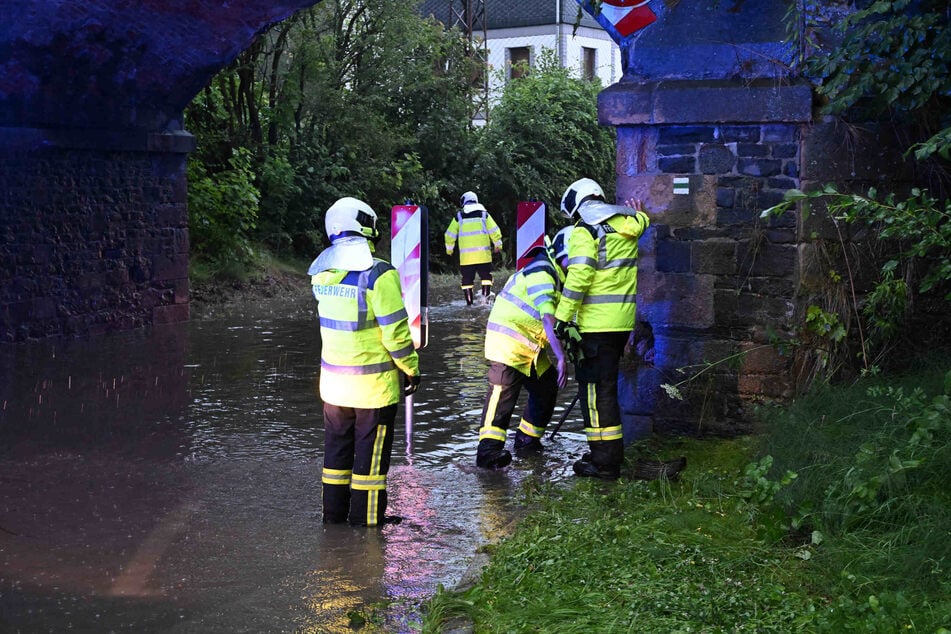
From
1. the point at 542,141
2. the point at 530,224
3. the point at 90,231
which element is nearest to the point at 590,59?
the point at 542,141

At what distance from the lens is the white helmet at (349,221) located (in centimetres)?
671

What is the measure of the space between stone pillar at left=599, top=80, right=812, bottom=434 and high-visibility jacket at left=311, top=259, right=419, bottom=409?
2.59m

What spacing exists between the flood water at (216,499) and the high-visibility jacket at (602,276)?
1.07 m

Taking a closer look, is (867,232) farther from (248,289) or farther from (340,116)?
(340,116)

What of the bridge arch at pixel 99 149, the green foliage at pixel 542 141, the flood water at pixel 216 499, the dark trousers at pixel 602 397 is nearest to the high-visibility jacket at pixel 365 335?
the flood water at pixel 216 499

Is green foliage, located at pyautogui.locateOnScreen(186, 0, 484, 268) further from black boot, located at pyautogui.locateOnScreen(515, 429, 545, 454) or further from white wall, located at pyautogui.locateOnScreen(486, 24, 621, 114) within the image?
white wall, located at pyautogui.locateOnScreen(486, 24, 621, 114)

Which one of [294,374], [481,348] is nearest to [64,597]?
[294,374]

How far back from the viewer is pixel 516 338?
26.8ft

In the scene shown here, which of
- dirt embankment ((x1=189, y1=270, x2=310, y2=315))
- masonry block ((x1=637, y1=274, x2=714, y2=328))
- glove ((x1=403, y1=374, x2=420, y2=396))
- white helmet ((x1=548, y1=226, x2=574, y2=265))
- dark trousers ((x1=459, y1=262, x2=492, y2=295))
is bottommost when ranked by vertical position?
dirt embankment ((x1=189, y1=270, x2=310, y2=315))

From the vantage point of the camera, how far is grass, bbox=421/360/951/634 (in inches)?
186

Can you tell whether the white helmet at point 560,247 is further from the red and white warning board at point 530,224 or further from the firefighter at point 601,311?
the red and white warning board at point 530,224

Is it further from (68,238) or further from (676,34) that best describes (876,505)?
(68,238)

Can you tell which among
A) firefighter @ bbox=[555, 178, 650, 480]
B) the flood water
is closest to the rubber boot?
firefighter @ bbox=[555, 178, 650, 480]

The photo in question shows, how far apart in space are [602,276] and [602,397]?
79 cm
